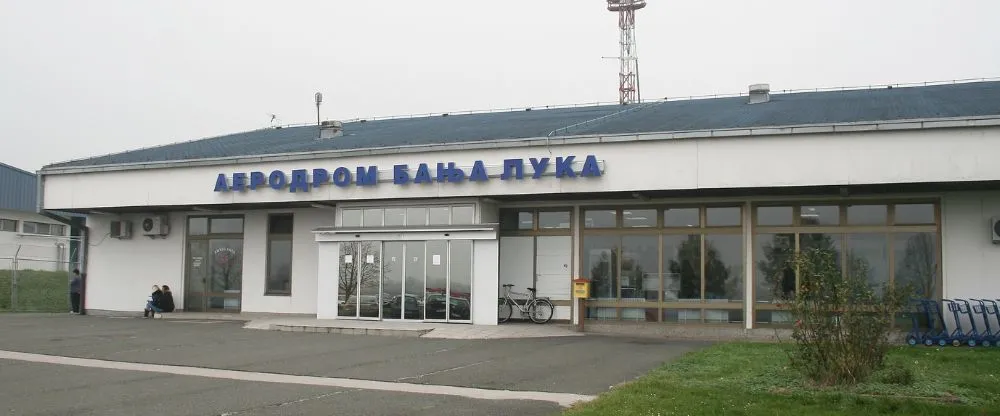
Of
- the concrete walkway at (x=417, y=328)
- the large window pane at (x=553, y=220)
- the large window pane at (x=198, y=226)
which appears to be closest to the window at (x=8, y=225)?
the large window pane at (x=198, y=226)

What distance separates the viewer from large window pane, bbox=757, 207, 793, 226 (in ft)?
63.6

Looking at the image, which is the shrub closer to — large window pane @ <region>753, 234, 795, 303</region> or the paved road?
the paved road

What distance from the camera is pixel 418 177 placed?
2092 centimetres

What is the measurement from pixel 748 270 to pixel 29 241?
35.4m

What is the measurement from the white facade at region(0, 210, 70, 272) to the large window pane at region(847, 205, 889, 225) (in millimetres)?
33230

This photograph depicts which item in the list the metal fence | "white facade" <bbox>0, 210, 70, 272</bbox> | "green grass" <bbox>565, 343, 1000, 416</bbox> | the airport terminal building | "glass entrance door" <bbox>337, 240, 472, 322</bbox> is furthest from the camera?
"white facade" <bbox>0, 210, 70, 272</bbox>

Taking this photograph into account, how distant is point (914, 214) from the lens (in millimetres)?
18500

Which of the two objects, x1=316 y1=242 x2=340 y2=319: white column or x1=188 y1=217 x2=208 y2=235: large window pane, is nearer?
x1=316 y1=242 x2=340 y2=319: white column

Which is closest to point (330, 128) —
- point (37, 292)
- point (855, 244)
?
point (37, 292)

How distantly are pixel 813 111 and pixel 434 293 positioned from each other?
32.0 ft

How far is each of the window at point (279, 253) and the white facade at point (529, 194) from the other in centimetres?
21

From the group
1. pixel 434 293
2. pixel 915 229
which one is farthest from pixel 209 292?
pixel 915 229

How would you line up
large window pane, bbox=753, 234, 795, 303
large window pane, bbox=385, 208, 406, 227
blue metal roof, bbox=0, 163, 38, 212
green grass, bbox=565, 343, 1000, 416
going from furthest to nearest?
blue metal roof, bbox=0, 163, 38, 212 < large window pane, bbox=385, 208, 406, 227 < large window pane, bbox=753, 234, 795, 303 < green grass, bbox=565, 343, 1000, 416

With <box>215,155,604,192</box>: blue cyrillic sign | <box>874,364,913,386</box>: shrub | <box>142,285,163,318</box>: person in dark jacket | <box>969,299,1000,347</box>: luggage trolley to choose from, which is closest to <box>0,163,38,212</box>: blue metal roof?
<box>142,285,163,318</box>: person in dark jacket
